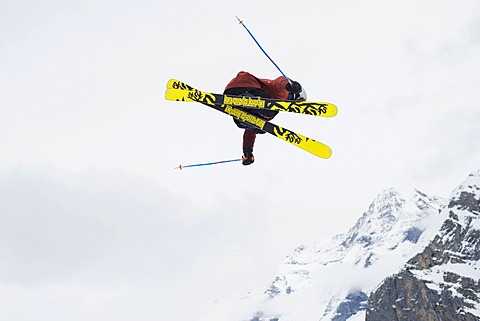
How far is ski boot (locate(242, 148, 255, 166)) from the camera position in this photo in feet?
46.5

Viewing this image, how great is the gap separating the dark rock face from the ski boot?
106m

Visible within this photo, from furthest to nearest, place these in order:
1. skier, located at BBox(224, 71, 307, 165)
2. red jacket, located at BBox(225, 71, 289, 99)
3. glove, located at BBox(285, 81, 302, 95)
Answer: red jacket, located at BBox(225, 71, 289, 99) < skier, located at BBox(224, 71, 307, 165) < glove, located at BBox(285, 81, 302, 95)

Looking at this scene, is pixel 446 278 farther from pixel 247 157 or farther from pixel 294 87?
pixel 294 87

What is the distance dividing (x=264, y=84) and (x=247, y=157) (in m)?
1.73

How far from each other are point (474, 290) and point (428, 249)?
53.0 ft

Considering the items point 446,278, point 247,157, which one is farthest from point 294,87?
point 446,278

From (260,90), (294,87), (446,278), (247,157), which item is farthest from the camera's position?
(446,278)

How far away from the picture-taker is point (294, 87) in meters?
13.2

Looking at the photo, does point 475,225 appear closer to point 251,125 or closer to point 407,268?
point 407,268

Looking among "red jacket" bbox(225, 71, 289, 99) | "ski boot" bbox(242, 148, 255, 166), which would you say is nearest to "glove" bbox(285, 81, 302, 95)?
"red jacket" bbox(225, 71, 289, 99)

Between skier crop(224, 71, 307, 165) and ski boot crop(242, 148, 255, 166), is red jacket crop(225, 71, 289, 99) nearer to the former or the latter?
skier crop(224, 71, 307, 165)

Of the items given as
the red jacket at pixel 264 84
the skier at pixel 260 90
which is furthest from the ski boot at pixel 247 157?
the red jacket at pixel 264 84

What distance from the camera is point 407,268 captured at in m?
128

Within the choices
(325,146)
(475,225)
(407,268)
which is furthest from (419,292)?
(325,146)
